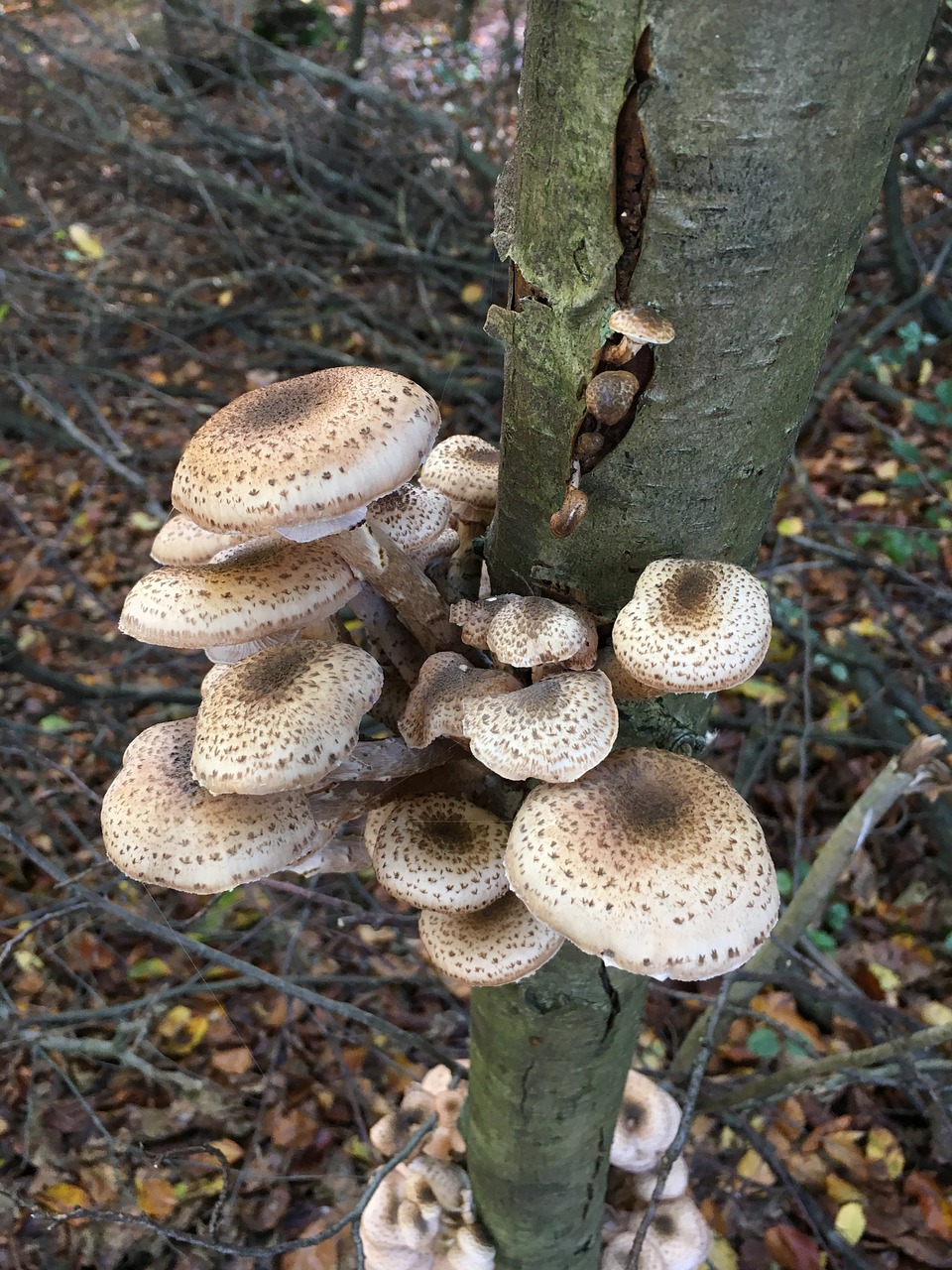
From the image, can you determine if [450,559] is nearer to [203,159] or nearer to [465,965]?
[465,965]

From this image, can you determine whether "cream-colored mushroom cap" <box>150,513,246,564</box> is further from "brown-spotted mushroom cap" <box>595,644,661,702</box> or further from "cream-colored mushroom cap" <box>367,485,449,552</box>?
"brown-spotted mushroom cap" <box>595,644,661,702</box>

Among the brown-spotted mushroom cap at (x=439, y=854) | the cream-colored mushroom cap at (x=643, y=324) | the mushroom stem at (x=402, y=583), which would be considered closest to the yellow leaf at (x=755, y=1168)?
the brown-spotted mushroom cap at (x=439, y=854)

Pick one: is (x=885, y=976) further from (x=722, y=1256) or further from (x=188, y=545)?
(x=188, y=545)

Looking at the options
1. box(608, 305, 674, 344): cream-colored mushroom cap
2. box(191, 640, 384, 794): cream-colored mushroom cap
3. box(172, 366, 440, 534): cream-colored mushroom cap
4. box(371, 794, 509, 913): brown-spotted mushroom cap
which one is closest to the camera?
box(608, 305, 674, 344): cream-colored mushroom cap

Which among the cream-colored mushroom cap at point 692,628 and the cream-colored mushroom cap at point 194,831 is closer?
the cream-colored mushroom cap at point 692,628

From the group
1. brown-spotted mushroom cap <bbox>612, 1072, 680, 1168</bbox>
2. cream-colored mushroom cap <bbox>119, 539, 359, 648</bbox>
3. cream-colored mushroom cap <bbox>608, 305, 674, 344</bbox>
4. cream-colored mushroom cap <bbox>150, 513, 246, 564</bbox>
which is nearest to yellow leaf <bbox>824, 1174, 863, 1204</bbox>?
brown-spotted mushroom cap <bbox>612, 1072, 680, 1168</bbox>

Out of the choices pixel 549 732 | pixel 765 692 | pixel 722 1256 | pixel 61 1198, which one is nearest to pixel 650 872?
pixel 549 732

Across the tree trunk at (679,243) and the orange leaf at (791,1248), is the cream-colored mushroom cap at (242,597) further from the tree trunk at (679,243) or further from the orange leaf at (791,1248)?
the orange leaf at (791,1248)

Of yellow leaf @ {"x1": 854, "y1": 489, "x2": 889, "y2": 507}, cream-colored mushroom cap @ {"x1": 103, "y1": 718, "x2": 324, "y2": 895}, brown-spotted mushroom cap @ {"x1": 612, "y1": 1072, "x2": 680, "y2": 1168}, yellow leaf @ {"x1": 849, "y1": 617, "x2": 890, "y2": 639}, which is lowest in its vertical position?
brown-spotted mushroom cap @ {"x1": 612, "y1": 1072, "x2": 680, "y2": 1168}
